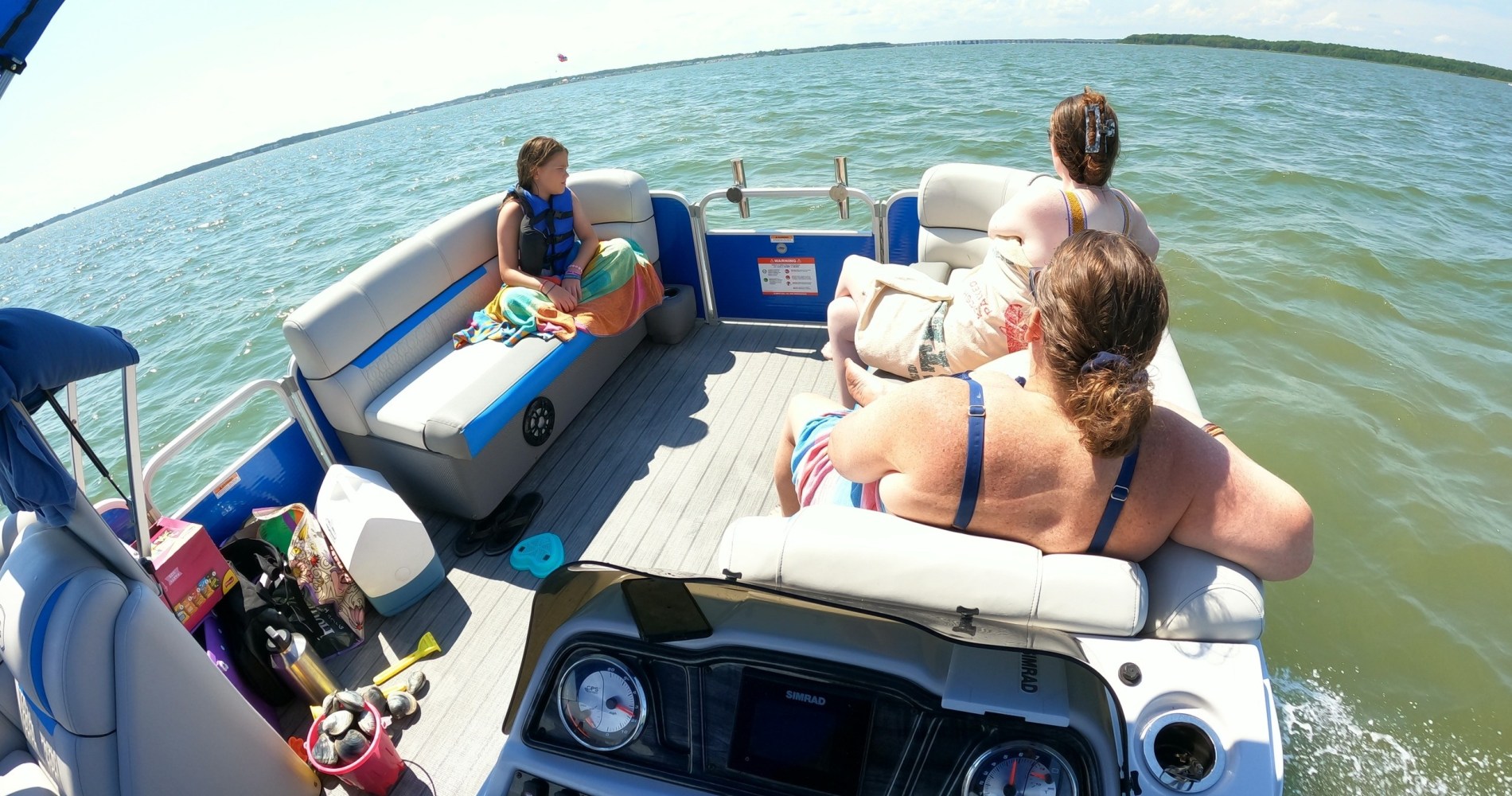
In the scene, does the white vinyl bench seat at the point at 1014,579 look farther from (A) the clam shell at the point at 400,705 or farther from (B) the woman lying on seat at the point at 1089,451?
(A) the clam shell at the point at 400,705

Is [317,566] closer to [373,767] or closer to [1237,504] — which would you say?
[373,767]

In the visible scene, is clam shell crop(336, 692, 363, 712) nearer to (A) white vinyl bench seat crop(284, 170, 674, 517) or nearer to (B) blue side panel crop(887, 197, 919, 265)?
(A) white vinyl bench seat crop(284, 170, 674, 517)

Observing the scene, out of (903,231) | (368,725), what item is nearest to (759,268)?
(903,231)

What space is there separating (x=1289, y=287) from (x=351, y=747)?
8.25 m

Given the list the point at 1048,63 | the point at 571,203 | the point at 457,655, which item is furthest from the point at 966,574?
the point at 1048,63

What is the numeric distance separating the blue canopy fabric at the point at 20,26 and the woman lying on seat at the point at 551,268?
7.63 ft

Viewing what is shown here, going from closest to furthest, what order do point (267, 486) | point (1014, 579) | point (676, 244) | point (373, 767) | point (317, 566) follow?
point (1014, 579), point (373, 767), point (317, 566), point (267, 486), point (676, 244)

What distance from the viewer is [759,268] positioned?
4.35m

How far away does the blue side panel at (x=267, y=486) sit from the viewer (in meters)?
2.62

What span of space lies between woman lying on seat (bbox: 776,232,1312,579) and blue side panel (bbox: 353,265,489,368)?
2.64 m

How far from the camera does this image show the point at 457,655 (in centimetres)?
256

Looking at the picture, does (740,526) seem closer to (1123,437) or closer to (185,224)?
(1123,437)

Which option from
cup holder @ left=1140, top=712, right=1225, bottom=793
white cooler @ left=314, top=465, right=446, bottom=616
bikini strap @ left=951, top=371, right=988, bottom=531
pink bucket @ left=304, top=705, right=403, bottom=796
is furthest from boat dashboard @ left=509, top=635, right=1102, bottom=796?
white cooler @ left=314, top=465, right=446, bottom=616

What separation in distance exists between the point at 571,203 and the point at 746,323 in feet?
4.56
